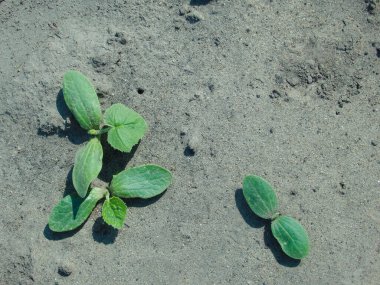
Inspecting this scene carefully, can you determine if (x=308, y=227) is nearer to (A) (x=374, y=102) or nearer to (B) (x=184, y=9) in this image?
(A) (x=374, y=102)

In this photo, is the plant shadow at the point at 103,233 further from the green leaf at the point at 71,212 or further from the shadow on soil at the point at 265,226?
the shadow on soil at the point at 265,226

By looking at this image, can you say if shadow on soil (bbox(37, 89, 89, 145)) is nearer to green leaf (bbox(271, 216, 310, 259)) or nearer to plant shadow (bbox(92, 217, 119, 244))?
plant shadow (bbox(92, 217, 119, 244))

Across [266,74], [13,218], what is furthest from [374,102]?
[13,218]

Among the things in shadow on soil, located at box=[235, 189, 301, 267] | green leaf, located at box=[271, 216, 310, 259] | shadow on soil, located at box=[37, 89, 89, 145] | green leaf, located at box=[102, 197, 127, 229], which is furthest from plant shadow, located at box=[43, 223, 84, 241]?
green leaf, located at box=[271, 216, 310, 259]

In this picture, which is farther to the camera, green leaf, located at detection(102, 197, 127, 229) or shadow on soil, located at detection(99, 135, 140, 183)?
shadow on soil, located at detection(99, 135, 140, 183)

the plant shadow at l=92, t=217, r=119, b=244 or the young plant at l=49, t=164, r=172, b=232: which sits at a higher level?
the young plant at l=49, t=164, r=172, b=232

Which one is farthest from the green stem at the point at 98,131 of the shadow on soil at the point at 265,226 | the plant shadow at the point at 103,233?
the shadow on soil at the point at 265,226

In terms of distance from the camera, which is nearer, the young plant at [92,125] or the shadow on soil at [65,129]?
the young plant at [92,125]
